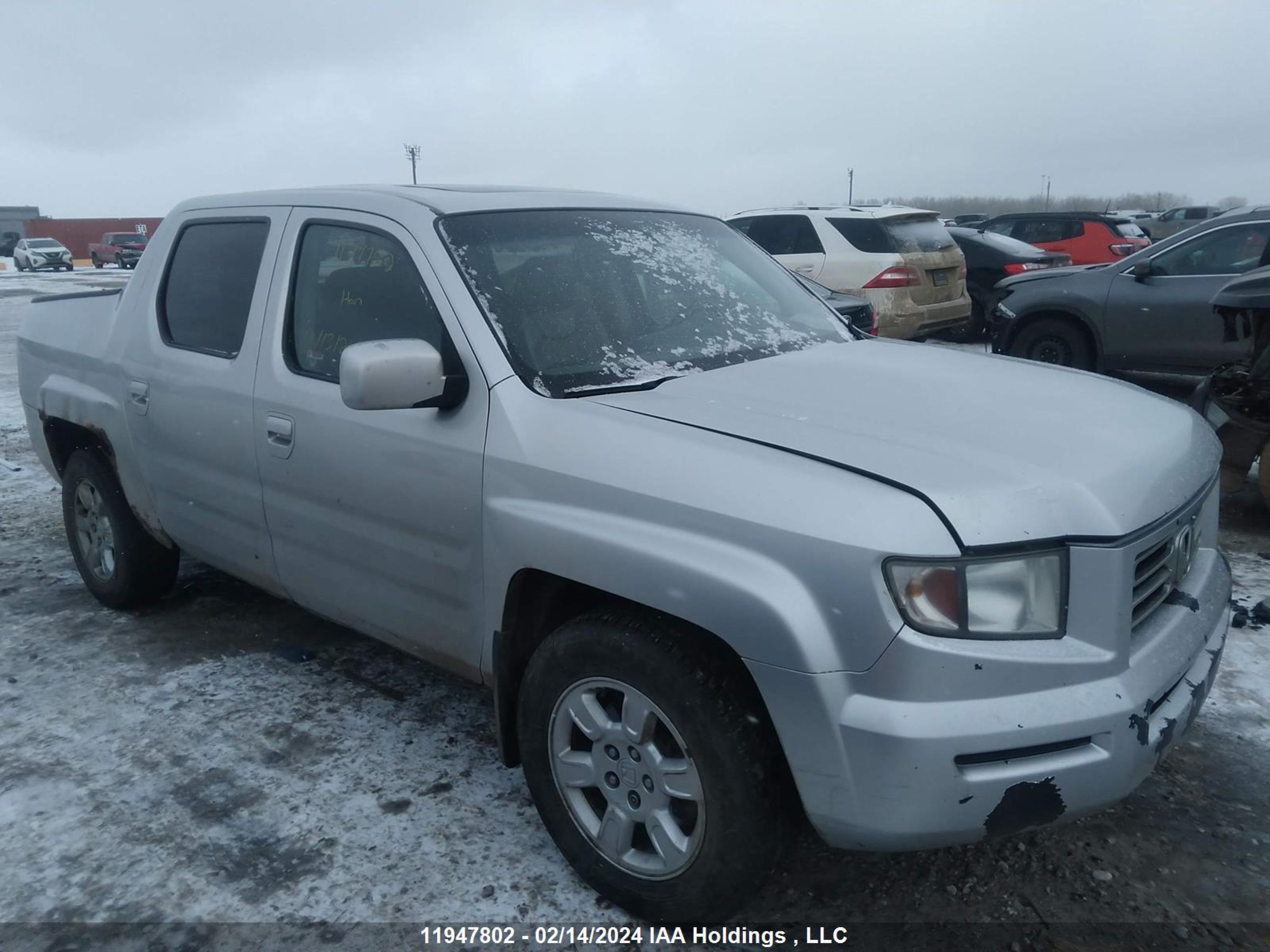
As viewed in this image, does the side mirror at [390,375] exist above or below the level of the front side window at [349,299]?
below

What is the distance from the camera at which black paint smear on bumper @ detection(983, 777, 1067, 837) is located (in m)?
1.99

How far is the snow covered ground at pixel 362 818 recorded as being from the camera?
101 inches

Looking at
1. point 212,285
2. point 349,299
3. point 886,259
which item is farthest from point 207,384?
point 886,259

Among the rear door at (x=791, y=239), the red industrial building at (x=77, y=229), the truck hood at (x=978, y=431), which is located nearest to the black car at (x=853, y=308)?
the truck hood at (x=978, y=431)

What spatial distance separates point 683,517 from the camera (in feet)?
7.10

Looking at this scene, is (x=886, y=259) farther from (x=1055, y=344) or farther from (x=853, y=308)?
(x=853, y=308)

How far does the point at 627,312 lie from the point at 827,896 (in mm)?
1719

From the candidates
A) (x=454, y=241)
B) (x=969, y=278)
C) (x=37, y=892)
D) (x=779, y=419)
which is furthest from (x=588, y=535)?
(x=969, y=278)

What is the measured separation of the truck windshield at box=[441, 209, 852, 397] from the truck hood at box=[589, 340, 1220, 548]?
0.15 metres

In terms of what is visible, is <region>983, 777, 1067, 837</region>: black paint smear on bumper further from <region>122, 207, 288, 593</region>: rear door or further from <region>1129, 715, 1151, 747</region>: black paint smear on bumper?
<region>122, 207, 288, 593</region>: rear door

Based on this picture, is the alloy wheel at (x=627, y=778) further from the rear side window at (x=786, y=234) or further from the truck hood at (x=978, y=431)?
the rear side window at (x=786, y=234)

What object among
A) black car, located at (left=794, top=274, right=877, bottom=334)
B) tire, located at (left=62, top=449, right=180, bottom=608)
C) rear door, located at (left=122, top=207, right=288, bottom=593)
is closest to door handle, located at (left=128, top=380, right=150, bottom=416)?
rear door, located at (left=122, top=207, right=288, bottom=593)

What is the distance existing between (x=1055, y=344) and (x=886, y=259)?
71.4 inches

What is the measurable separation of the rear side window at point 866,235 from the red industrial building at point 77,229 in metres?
57.3
